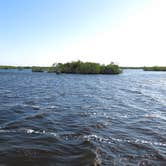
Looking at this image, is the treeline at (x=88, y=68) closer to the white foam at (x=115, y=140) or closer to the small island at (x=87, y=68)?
the small island at (x=87, y=68)

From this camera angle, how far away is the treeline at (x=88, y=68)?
101 metres

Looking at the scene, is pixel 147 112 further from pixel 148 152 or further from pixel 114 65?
pixel 114 65

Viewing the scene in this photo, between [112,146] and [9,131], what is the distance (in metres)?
5.24

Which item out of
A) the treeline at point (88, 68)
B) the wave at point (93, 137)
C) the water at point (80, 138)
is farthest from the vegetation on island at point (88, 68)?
the wave at point (93, 137)

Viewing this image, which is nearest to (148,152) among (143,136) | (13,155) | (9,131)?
(143,136)

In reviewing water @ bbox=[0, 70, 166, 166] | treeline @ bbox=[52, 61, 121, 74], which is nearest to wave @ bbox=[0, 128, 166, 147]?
water @ bbox=[0, 70, 166, 166]

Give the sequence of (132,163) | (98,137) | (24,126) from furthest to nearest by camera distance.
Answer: (24,126), (98,137), (132,163)

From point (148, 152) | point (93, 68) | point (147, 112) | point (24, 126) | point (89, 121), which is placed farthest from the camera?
point (93, 68)

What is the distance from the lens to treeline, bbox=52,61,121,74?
101m

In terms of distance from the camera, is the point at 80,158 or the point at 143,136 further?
the point at 143,136

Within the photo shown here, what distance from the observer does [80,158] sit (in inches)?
331

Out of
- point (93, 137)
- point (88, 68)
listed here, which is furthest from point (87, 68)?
point (93, 137)

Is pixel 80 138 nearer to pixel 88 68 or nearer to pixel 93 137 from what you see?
pixel 93 137

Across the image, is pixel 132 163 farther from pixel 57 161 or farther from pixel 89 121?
pixel 89 121
